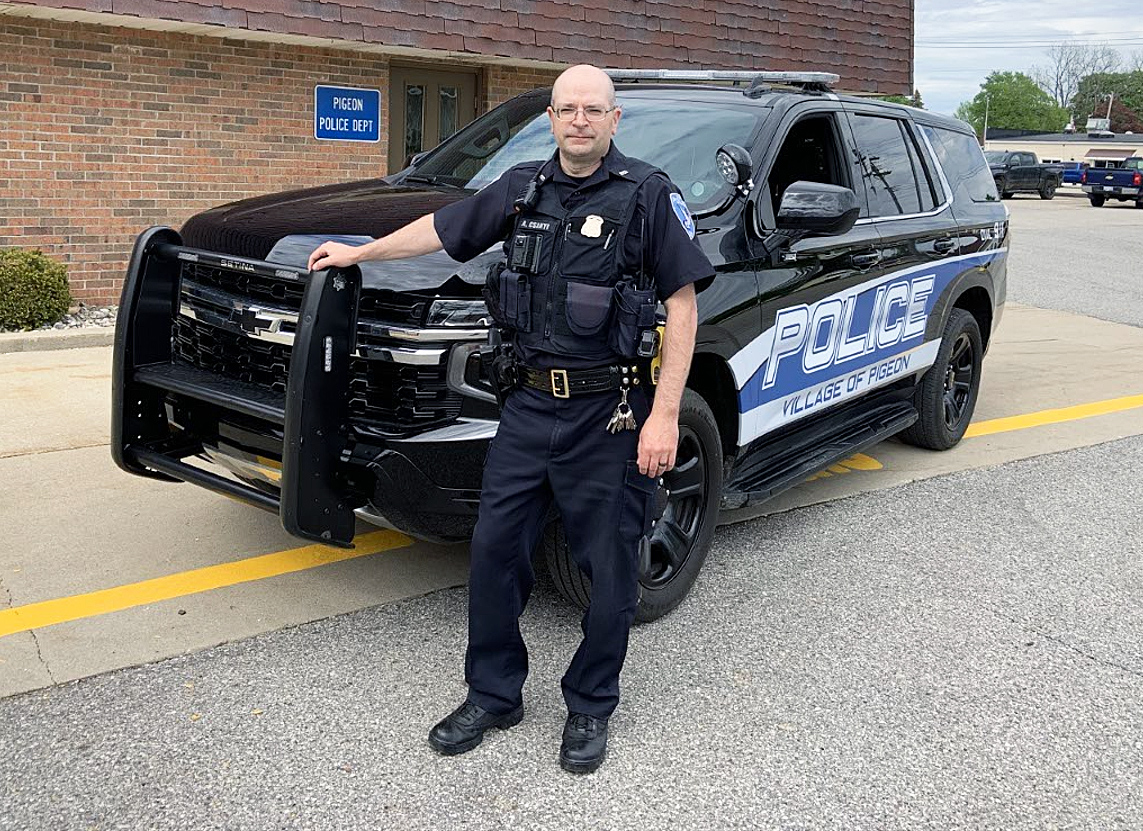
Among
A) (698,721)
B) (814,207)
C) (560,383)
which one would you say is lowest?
(698,721)

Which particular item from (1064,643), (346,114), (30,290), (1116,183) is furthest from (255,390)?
(1116,183)

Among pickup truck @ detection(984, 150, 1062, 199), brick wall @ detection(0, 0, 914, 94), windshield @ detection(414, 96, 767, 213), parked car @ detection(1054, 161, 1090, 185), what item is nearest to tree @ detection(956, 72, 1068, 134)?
parked car @ detection(1054, 161, 1090, 185)

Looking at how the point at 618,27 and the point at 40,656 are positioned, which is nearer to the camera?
the point at 40,656

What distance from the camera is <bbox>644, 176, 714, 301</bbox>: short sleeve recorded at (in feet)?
10.2

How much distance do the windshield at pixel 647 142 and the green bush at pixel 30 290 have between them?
14.9ft

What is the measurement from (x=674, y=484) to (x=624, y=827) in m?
1.37

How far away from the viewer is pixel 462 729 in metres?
3.33

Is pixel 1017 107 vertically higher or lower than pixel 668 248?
higher

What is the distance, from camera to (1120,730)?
3.60 m

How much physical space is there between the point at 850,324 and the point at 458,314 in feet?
7.38

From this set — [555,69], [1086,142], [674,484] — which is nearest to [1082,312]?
[555,69]

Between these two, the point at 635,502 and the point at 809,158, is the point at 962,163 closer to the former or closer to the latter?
the point at 809,158

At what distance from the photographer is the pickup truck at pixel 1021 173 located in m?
38.6

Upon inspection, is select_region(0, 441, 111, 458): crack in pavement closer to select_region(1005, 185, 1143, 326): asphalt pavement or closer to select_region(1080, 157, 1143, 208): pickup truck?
select_region(1005, 185, 1143, 326): asphalt pavement
